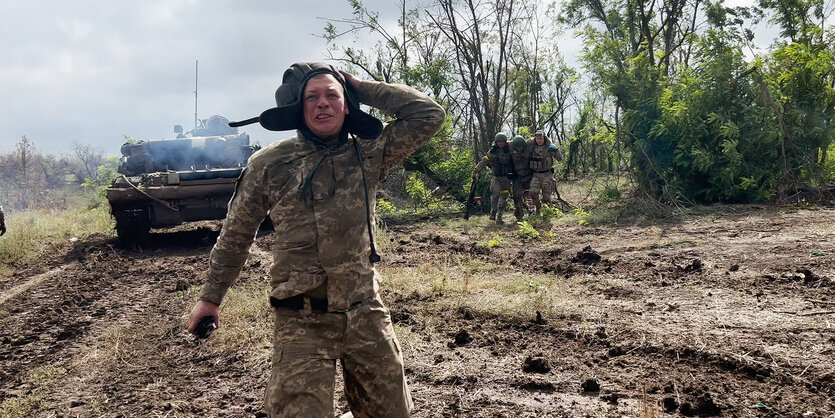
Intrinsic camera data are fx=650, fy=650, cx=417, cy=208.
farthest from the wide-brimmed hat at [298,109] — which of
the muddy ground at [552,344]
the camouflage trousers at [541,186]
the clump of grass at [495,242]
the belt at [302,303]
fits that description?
the camouflage trousers at [541,186]

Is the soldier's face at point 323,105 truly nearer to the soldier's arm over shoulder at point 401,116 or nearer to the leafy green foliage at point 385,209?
the soldier's arm over shoulder at point 401,116

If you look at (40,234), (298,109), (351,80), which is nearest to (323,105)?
(298,109)

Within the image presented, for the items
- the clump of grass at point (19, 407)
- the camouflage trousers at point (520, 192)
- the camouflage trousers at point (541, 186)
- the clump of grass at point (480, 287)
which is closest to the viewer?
the clump of grass at point (19, 407)

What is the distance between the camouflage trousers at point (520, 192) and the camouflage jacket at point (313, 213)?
9.71 meters

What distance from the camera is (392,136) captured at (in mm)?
2906

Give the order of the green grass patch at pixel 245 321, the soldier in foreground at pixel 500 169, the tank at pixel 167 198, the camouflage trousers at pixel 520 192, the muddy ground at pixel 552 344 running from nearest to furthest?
the muddy ground at pixel 552 344
the green grass patch at pixel 245 321
the tank at pixel 167 198
the camouflage trousers at pixel 520 192
the soldier in foreground at pixel 500 169

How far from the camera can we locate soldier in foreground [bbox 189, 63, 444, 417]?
8.25ft

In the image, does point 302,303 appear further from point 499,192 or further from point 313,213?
point 499,192

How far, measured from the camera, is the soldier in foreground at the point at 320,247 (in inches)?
99.0

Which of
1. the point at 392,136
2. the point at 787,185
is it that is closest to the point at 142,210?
the point at 392,136

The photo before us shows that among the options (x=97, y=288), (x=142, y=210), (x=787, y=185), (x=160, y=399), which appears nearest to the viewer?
(x=160, y=399)

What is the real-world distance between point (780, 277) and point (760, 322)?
1.59 m

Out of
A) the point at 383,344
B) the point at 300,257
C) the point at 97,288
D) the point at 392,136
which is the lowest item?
the point at 97,288

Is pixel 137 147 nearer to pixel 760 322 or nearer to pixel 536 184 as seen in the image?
pixel 536 184
